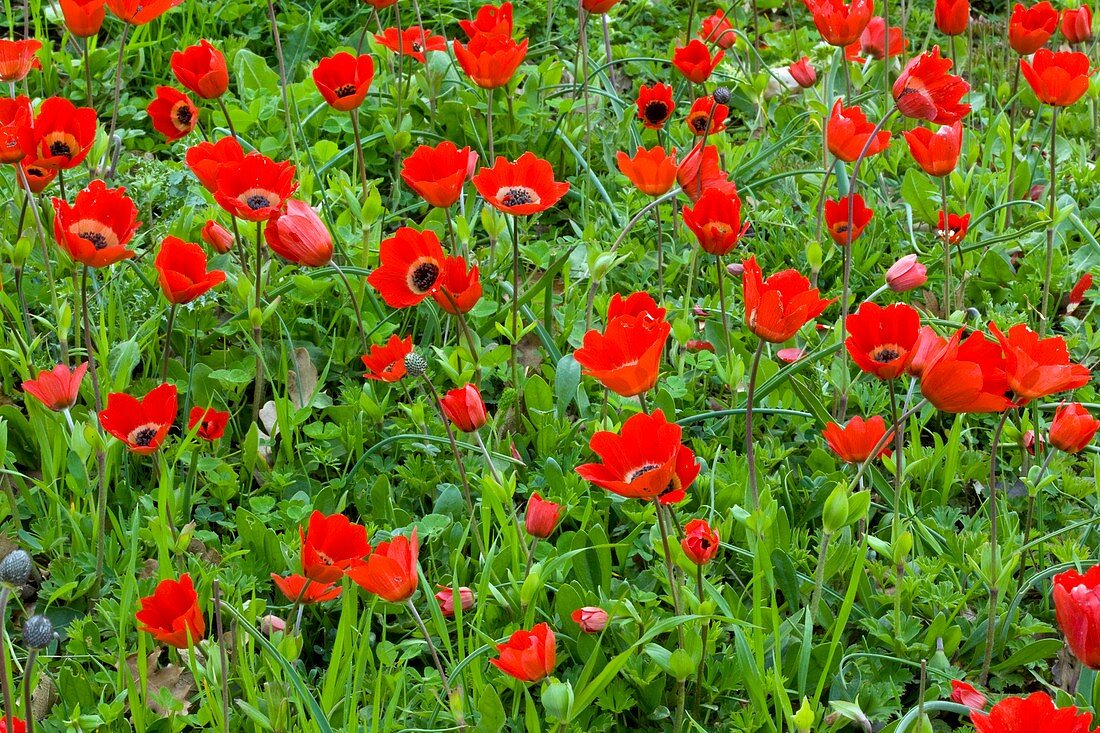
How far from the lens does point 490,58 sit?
8.16ft

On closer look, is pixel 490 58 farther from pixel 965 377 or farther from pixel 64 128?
pixel 965 377

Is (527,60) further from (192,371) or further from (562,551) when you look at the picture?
(562,551)

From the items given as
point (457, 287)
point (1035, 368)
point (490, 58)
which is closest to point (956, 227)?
point (1035, 368)

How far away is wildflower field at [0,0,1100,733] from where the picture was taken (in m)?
1.65

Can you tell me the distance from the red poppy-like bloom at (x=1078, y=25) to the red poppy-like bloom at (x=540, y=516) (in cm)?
208

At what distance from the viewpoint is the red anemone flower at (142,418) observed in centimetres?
182

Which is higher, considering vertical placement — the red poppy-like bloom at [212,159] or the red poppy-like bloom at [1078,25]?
the red poppy-like bloom at [1078,25]

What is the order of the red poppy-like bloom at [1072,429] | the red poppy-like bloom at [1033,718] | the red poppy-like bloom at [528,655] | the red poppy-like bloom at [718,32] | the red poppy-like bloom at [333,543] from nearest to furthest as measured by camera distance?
the red poppy-like bloom at [1033,718], the red poppy-like bloom at [528,655], the red poppy-like bloom at [333,543], the red poppy-like bloom at [1072,429], the red poppy-like bloom at [718,32]

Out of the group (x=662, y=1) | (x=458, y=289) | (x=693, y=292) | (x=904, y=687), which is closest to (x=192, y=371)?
(x=458, y=289)

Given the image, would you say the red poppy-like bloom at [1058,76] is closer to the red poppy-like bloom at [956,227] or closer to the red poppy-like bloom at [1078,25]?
the red poppy-like bloom at [956,227]

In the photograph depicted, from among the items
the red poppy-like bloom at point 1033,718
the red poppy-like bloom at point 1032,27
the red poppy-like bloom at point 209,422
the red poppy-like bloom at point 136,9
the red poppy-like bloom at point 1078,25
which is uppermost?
the red poppy-like bloom at point 136,9

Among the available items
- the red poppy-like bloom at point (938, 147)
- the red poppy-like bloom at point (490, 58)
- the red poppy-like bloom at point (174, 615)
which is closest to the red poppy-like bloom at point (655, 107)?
the red poppy-like bloom at point (490, 58)

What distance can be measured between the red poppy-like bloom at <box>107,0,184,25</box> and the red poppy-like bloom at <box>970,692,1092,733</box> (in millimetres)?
2206

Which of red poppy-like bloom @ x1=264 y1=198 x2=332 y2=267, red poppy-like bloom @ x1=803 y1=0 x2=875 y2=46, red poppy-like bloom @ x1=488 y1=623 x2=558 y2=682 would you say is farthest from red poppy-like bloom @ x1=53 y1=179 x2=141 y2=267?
red poppy-like bloom @ x1=803 y1=0 x2=875 y2=46
